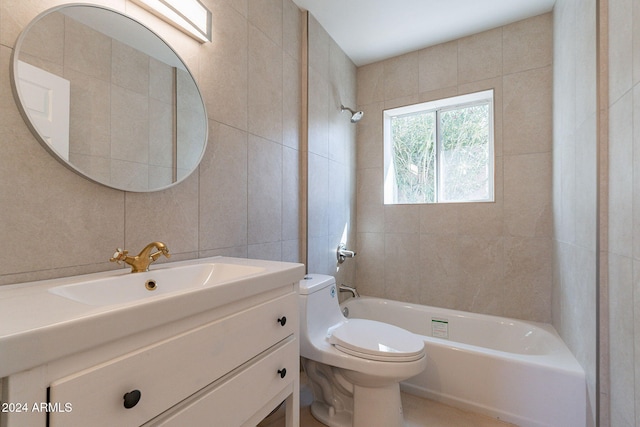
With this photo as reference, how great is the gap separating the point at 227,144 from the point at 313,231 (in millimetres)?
861

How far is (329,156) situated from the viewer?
2.18 metres

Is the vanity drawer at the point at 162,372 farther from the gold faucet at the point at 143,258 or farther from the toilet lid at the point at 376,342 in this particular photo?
the toilet lid at the point at 376,342

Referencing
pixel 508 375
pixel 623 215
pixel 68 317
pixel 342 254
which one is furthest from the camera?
pixel 342 254

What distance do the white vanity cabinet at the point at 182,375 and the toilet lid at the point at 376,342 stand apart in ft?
1.36

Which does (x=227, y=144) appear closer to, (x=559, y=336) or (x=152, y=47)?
(x=152, y=47)

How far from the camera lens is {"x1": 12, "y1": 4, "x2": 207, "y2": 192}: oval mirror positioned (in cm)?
79

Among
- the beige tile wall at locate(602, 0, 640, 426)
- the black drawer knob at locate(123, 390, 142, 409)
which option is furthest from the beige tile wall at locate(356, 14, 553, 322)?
the black drawer knob at locate(123, 390, 142, 409)

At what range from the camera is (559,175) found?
5.69ft

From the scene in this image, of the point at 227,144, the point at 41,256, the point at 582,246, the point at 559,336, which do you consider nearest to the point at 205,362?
the point at 41,256

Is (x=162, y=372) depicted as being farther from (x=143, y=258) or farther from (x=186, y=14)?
(x=186, y=14)

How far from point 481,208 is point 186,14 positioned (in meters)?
2.16

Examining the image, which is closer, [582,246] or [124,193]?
[124,193]

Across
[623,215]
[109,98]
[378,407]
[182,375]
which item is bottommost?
[378,407]

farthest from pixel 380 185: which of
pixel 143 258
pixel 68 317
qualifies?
pixel 68 317
